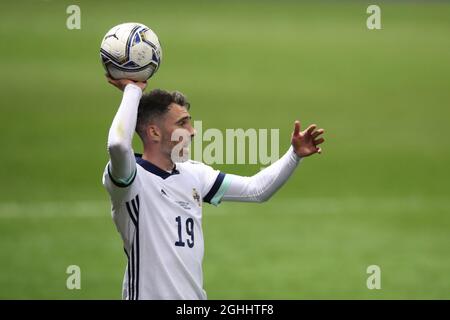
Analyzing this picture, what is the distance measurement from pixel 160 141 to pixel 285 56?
2693 cm

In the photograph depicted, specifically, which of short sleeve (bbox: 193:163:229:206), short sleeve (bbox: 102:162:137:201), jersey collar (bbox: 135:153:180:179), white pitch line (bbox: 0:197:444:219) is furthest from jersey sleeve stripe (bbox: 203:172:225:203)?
white pitch line (bbox: 0:197:444:219)

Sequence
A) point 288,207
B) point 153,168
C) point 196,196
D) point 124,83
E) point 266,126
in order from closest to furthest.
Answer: point 124,83, point 153,168, point 196,196, point 288,207, point 266,126

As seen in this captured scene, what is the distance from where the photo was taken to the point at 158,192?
670cm

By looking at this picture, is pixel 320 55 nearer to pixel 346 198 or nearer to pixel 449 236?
pixel 346 198

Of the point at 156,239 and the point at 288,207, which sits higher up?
the point at 288,207

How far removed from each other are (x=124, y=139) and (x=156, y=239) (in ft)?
2.65

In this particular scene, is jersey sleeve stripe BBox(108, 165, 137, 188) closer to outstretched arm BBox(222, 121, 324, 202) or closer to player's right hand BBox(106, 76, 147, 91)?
player's right hand BBox(106, 76, 147, 91)

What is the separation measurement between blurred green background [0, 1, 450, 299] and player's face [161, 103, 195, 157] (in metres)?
5.59

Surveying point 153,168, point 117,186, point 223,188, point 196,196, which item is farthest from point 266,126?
point 117,186

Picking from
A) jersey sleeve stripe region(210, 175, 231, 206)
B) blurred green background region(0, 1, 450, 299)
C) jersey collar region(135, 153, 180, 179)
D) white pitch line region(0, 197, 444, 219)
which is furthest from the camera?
white pitch line region(0, 197, 444, 219)

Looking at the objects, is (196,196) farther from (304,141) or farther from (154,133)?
(304,141)

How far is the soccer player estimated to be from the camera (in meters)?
6.39
